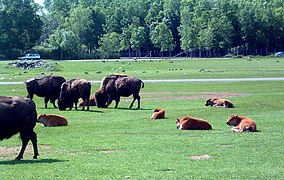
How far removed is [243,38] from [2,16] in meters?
66.1

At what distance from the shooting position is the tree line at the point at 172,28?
166 meters

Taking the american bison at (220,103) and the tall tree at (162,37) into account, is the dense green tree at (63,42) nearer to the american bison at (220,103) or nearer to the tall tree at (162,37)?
the tall tree at (162,37)

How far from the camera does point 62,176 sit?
14.9 meters

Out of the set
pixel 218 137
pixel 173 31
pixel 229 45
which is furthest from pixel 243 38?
pixel 218 137

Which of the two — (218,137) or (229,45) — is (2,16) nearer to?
(229,45)

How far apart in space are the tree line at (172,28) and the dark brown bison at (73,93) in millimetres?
112242

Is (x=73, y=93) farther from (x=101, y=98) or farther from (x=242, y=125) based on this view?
(x=242, y=125)

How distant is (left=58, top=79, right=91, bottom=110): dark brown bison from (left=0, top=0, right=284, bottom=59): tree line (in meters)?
112

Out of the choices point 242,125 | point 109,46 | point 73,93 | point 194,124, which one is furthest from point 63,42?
point 242,125

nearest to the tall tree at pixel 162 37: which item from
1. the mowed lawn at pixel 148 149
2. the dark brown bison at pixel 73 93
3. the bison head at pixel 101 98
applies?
the bison head at pixel 101 98

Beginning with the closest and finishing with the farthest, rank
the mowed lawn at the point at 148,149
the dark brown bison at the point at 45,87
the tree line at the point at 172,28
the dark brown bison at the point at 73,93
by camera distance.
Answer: the mowed lawn at the point at 148,149 < the dark brown bison at the point at 73,93 < the dark brown bison at the point at 45,87 < the tree line at the point at 172,28

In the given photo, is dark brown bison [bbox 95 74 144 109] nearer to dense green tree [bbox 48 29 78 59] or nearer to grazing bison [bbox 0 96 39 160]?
grazing bison [bbox 0 96 39 160]

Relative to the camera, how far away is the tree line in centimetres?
16562

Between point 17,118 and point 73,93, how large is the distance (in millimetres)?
17684
